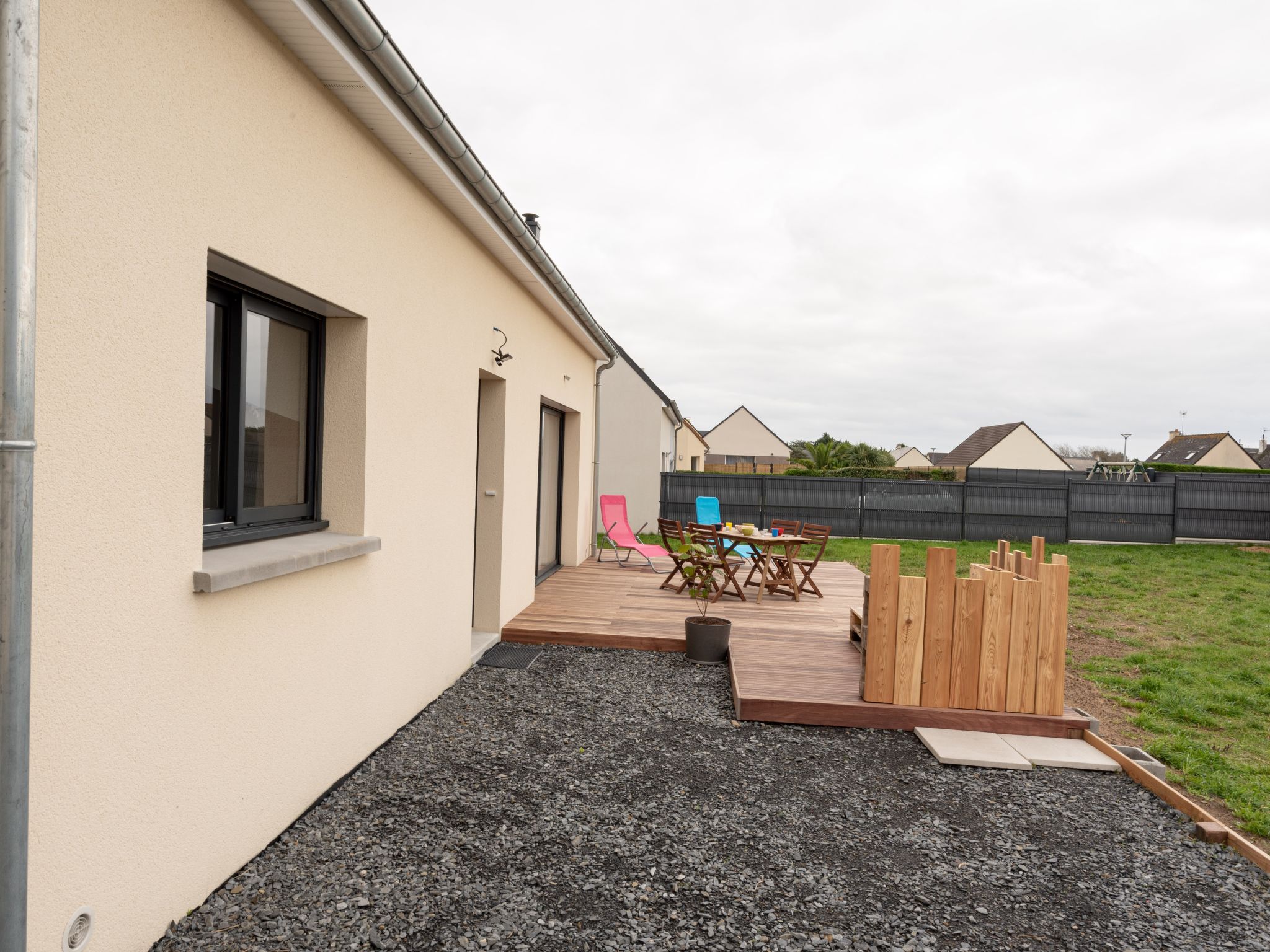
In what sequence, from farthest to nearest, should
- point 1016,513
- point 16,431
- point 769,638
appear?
point 1016,513, point 769,638, point 16,431

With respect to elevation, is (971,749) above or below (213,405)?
below

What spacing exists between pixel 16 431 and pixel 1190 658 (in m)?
8.70

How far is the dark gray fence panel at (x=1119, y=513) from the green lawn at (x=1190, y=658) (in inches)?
124

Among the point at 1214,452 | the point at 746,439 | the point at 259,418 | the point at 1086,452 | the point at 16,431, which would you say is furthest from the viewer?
the point at 1086,452

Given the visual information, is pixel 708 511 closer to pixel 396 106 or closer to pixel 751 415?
pixel 396 106

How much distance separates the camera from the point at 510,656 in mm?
5973

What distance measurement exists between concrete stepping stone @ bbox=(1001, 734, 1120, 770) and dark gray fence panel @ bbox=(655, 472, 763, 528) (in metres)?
13.2

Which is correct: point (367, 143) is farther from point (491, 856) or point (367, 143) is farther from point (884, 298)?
point (884, 298)

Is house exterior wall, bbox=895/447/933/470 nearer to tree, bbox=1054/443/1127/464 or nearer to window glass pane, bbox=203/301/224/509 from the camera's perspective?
tree, bbox=1054/443/1127/464

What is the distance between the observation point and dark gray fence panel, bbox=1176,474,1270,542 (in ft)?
58.9

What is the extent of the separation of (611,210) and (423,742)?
12.2m

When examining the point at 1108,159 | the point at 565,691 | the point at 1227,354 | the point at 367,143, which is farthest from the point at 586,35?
the point at 1227,354


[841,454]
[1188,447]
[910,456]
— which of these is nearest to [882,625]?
[841,454]

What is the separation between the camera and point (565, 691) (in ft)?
16.9
